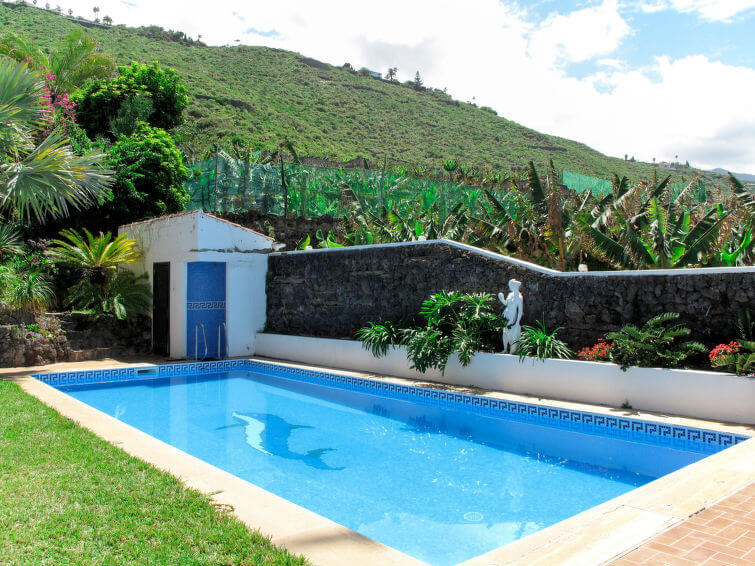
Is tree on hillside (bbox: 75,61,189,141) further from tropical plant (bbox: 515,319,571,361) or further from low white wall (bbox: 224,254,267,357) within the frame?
tropical plant (bbox: 515,319,571,361)

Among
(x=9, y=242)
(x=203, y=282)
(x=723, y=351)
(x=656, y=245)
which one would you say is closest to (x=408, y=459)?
(x=723, y=351)

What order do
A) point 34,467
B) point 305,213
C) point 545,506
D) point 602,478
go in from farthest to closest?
1. point 305,213
2. point 602,478
3. point 545,506
4. point 34,467

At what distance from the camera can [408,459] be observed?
24.1 feet

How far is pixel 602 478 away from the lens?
6531 millimetres

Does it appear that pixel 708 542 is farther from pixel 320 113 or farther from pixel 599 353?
pixel 320 113

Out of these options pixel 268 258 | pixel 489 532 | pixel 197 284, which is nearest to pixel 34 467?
pixel 489 532

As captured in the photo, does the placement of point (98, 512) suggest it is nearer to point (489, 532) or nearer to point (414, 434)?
point (489, 532)

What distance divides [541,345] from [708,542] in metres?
5.68

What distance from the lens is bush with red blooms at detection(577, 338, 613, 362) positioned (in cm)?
886

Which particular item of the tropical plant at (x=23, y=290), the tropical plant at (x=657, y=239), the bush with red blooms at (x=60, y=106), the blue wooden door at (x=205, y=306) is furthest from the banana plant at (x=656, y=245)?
the bush with red blooms at (x=60, y=106)

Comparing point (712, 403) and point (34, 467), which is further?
point (712, 403)

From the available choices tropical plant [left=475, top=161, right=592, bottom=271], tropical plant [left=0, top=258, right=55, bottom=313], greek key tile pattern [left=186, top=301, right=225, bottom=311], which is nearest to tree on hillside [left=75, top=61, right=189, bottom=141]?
tropical plant [left=0, top=258, right=55, bottom=313]

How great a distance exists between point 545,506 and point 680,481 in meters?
1.26

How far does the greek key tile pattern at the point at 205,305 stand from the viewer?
1376 centimetres
